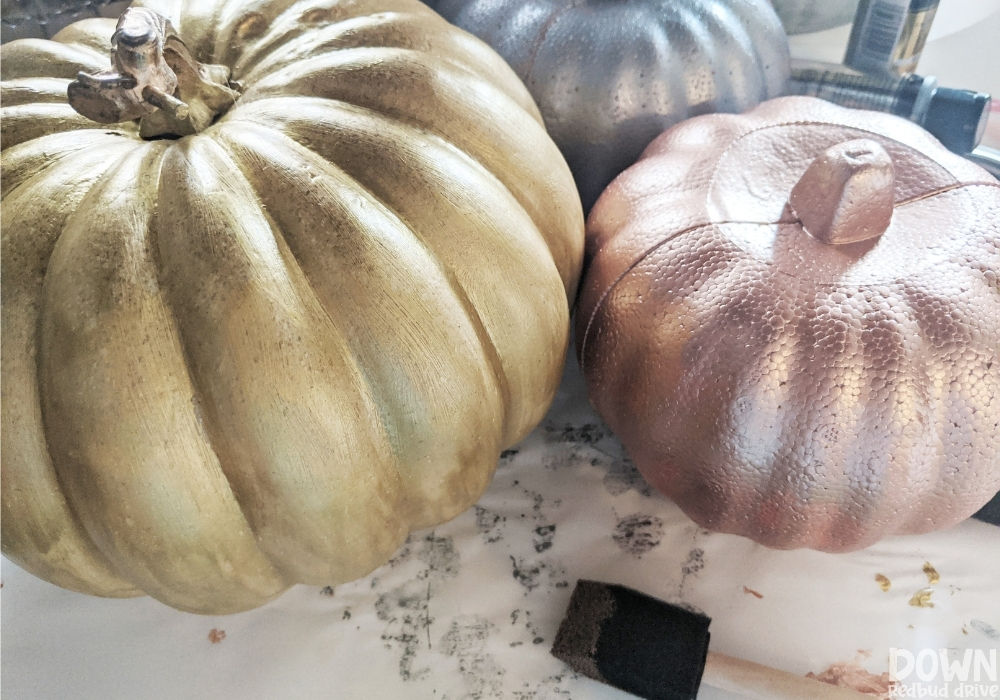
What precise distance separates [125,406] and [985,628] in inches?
36.8

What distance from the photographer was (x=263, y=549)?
658 mm

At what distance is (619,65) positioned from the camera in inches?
40.8

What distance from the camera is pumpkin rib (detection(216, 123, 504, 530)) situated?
0.62 meters

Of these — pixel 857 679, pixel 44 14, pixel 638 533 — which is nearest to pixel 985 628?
pixel 857 679

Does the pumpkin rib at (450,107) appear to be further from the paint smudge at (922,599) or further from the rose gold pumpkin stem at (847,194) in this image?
the paint smudge at (922,599)

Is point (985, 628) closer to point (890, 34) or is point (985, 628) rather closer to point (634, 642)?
point (634, 642)

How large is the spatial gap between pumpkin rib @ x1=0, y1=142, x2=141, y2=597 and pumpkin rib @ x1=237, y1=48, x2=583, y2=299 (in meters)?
0.17

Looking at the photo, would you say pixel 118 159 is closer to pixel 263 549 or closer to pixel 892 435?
pixel 263 549

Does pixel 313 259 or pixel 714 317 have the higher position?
pixel 313 259

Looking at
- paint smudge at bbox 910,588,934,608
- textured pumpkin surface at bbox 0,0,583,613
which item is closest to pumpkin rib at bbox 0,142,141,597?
textured pumpkin surface at bbox 0,0,583,613

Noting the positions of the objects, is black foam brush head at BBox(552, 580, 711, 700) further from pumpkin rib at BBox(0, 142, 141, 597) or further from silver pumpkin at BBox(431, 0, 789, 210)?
silver pumpkin at BBox(431, 0, 789, 210)

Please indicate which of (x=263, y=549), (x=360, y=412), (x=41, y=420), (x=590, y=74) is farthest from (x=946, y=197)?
(x=41, y=420)

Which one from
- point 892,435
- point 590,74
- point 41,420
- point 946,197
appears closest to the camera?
point 41,420

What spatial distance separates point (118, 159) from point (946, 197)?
88 cm
